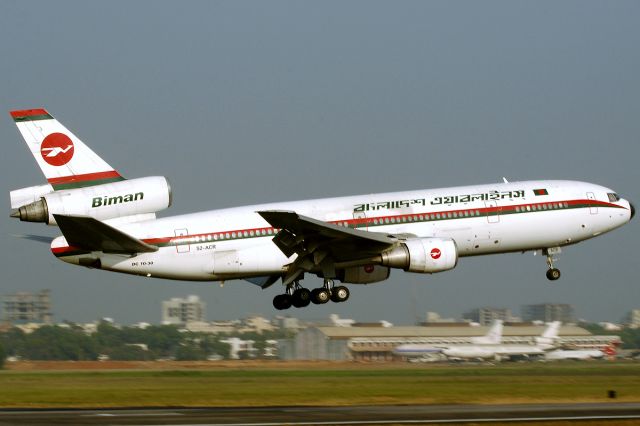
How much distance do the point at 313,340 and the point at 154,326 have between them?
81.1ft

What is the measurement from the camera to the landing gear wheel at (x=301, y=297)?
→ 52.7m

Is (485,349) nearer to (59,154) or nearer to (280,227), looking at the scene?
(280,227)

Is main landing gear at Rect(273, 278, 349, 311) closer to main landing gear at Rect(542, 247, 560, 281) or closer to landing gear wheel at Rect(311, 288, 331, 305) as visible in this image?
landing gear wheel at Rect(311, 288, 331, 305)

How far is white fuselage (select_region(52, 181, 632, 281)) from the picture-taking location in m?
49.7

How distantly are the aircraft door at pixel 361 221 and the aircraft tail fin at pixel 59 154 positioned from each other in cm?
1170

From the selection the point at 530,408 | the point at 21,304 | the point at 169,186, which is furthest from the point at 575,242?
the point at 21,304

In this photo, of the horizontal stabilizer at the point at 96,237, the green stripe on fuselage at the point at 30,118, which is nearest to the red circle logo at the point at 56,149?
the green stripe on fuselage at the point at 30,118

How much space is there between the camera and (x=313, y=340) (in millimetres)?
105188

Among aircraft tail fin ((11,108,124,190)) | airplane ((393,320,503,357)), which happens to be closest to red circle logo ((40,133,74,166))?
aircraft tail fin ((11,108,124,190))

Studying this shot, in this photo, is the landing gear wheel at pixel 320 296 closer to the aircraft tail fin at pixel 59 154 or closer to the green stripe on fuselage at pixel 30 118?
the aircraft tail fin at pixel 59 154

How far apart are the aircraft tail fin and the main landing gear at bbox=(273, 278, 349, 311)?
10394mm

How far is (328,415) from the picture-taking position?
36.0 metres

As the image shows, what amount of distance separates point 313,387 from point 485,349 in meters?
44.6

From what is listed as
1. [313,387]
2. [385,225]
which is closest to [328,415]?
[313,387]
